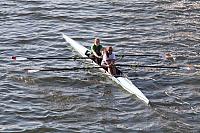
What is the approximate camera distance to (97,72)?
2419cm

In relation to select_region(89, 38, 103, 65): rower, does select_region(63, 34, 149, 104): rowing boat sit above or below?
below

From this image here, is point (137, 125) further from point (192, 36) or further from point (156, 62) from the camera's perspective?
point (192, 36)

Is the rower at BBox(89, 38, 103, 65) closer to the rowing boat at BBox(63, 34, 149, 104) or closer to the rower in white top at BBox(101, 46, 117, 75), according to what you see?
the rowing boat at BBox(63, 34, 149, 104)

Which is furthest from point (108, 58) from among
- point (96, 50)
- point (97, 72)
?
point (96, 50)

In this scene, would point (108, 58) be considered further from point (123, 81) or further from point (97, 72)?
point (123, 81)

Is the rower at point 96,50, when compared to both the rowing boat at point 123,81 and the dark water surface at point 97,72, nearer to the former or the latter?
the rowing boat at point 123,81

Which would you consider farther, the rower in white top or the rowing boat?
the rower in white top

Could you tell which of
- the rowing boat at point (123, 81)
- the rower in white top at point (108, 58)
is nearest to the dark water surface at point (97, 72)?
the rowing boat at point (123, 81)

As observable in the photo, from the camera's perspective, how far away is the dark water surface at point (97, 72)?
18953mm

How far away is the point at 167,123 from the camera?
18609 millimetres

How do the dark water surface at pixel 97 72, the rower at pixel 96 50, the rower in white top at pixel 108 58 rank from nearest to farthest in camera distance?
the dark water surface at pixel 97 72, the rower in white top at pixel 108 58, the rower at pixel 96 50

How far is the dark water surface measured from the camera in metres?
19.0

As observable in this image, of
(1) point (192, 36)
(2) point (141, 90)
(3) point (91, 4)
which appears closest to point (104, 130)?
(2) point (141, 90)

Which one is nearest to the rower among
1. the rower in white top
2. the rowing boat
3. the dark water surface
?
the rowing boat
